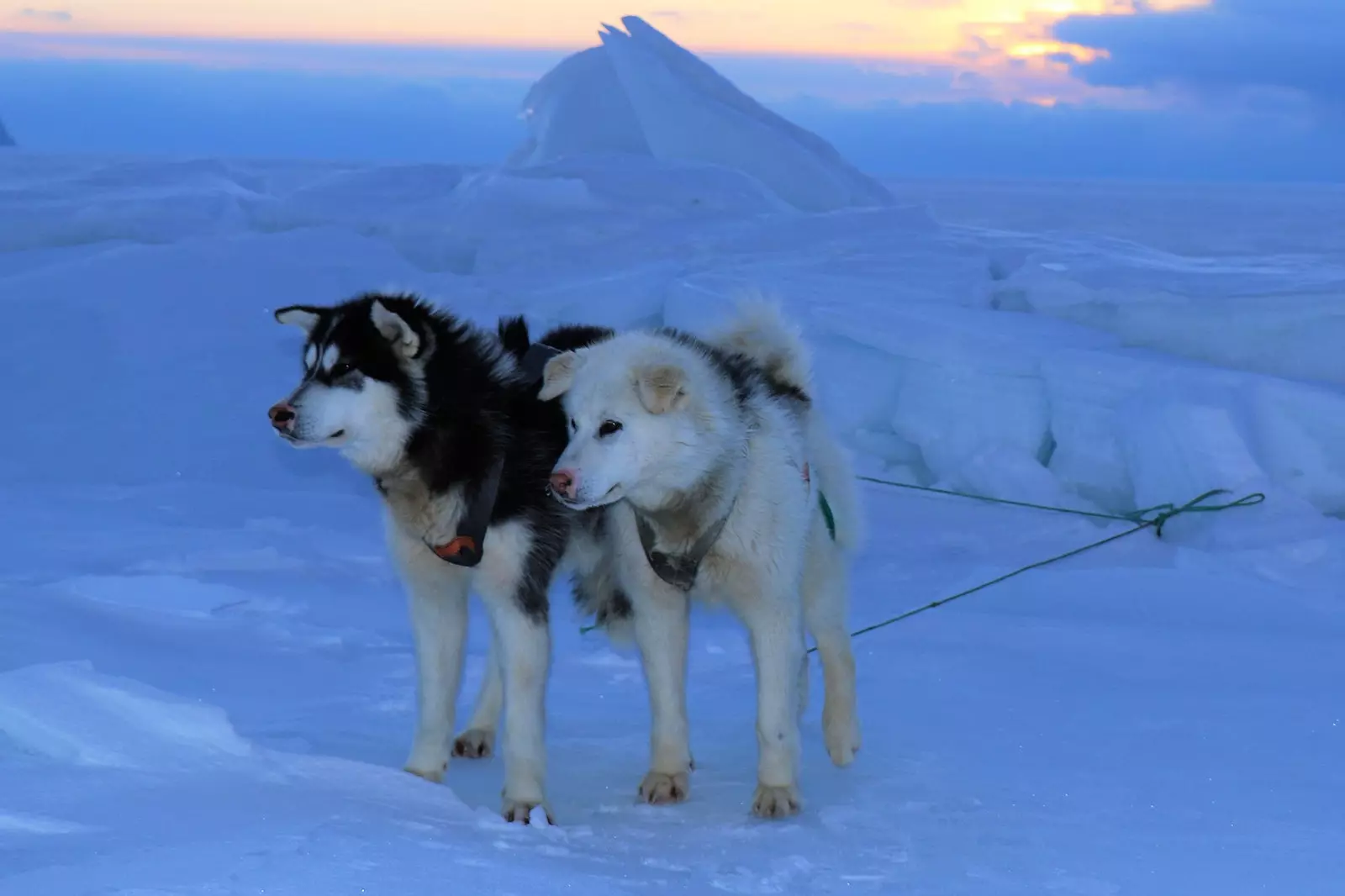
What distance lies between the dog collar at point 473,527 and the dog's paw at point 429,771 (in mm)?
665

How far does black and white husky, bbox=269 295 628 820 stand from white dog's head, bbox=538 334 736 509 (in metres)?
0.19

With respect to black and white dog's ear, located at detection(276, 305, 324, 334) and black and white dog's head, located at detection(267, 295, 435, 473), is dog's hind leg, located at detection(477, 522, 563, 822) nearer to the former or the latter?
black and white dog's head, located at detection(267, 295, 435, 473)

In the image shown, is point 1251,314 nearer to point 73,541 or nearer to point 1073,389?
point 1073,389

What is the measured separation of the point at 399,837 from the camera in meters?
2.90

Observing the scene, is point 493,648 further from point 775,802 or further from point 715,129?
point 715,129

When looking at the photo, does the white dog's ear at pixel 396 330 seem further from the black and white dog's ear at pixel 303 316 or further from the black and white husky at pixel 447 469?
the black and white dog's ear at pixel 303 316

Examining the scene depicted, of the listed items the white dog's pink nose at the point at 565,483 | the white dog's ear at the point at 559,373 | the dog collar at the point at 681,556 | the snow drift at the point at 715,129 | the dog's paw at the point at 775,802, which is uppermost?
the snow drift at the point at 715,129

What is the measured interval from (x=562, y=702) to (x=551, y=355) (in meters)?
1.42

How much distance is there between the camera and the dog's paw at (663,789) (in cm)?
362

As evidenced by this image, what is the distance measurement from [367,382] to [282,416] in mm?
237

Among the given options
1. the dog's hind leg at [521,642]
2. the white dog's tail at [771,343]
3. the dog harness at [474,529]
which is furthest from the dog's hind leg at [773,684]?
the white dog's tail at [771,343]

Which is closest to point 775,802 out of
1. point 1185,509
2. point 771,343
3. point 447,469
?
point 447,469

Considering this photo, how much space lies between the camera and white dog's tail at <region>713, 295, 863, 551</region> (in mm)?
4070

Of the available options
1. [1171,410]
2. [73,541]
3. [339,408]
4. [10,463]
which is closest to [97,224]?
[10,463]
